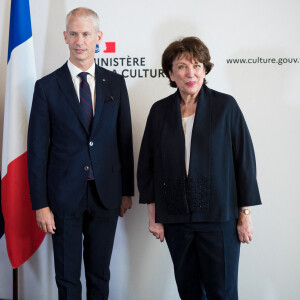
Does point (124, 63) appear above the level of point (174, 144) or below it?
above

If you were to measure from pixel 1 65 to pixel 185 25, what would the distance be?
125cm

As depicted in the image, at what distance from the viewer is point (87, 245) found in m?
1.93

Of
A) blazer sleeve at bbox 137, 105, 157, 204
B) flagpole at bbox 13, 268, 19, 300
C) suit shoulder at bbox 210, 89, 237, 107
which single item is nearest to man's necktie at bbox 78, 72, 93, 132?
blazer sleeve at bbox 137, 105, 157, 204

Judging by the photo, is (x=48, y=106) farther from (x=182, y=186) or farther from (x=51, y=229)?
(x=182, y=186)

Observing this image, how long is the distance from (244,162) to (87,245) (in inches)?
37.9

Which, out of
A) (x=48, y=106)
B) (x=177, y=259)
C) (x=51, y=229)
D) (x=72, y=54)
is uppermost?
(x=72, y=54)

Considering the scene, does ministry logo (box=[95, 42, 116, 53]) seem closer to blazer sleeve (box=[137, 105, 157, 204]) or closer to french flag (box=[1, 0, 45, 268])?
french flag (box=[1, 0, 45, 268])

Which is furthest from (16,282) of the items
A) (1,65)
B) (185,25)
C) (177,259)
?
(185,25)

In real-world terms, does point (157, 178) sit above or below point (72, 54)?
below

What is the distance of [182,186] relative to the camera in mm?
1554

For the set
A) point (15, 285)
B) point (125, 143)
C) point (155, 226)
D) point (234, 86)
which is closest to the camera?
point (155, 226)

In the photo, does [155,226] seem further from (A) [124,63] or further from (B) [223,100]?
(A) [124,63]

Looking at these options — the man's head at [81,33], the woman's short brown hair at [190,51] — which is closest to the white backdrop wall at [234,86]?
the man's head at [81,33]

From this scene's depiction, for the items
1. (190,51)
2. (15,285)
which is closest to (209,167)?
(190,51)
